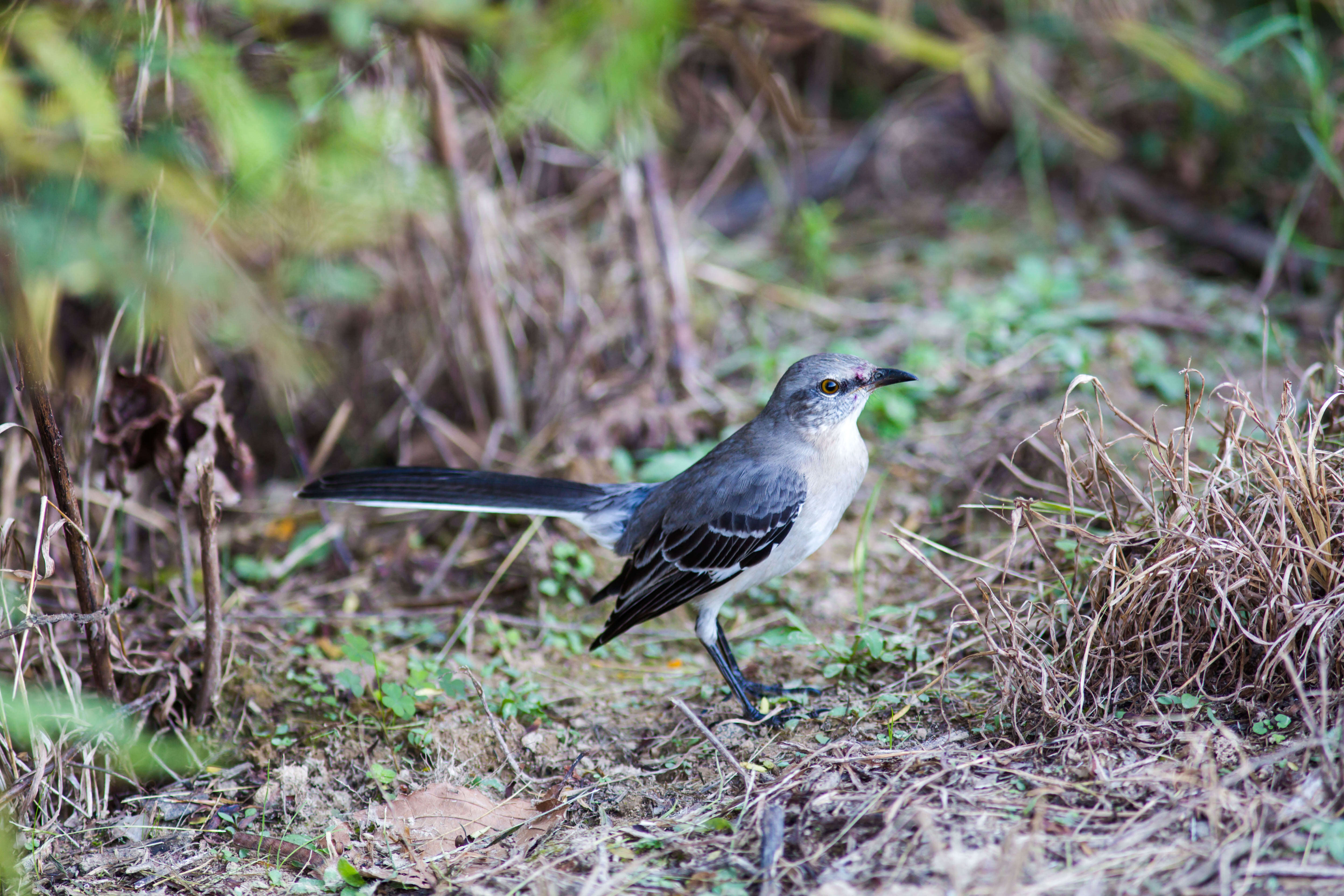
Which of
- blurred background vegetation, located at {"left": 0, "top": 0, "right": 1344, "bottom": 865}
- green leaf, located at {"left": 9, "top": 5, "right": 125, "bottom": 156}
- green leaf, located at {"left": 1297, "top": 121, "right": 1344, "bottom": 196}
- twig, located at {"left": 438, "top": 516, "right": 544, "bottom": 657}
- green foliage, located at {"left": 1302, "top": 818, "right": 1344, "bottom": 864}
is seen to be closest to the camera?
green foliage, located at {"left": 1302, "top": 818, "right": 1344, "bottom": 864}

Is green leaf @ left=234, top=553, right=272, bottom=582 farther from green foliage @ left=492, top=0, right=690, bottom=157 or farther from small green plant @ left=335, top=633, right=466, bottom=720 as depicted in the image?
green foliage @ left=492, top=0, right=690, bottom=157

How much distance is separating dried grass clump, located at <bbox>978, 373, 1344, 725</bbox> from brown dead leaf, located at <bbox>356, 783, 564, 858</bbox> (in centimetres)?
162

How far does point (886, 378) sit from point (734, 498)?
2.66 ft

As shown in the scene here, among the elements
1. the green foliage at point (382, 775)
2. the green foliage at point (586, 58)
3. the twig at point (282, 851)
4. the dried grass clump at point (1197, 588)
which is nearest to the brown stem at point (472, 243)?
the green foliage at point (586, 58)

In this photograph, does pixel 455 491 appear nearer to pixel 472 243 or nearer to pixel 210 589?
pixel 210 589

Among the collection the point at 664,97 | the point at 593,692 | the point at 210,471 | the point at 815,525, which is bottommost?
the point at 593,692

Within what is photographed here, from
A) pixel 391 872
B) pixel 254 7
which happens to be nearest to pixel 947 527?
pixel 391 872

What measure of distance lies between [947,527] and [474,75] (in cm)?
337

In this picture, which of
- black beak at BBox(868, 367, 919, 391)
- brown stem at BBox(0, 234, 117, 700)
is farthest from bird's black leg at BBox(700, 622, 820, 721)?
brown stem at BBox(0, 234, 117, 700)

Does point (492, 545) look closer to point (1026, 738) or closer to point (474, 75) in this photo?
point (474, 75)

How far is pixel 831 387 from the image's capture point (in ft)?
14.0

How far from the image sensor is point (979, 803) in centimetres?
296

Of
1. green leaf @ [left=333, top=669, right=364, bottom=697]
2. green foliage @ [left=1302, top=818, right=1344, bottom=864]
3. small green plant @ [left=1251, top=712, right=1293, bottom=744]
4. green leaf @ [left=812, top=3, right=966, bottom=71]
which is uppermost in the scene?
green leaf @ [left=812, top=3, right=966, bottom=71]

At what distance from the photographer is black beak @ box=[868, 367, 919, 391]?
14.0 ft
